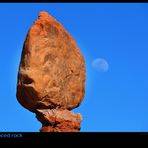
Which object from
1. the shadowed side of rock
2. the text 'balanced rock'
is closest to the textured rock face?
the text 'balanced rock'

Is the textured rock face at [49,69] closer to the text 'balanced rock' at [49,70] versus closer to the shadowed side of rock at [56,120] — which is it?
the text 'balanced rock' at [49,70]

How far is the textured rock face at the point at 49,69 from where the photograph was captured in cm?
1622

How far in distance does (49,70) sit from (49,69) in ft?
0.15

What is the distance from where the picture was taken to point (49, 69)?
55.2ft

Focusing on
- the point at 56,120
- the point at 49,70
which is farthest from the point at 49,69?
the point at 56,120

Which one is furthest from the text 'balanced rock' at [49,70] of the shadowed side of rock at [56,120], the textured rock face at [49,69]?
the shadowed side of rock at [56,120]

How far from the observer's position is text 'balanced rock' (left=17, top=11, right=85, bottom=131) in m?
16.2

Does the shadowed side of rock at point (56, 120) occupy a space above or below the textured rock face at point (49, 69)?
below

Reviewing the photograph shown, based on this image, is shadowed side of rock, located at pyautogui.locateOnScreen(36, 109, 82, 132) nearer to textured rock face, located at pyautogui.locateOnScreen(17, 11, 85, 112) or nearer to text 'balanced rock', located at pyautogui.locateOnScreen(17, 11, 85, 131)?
text 'balanced rock', located at pyautogui.locateOnScreen(17, 11, 85, 131)

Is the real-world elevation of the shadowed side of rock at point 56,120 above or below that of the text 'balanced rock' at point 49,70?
below

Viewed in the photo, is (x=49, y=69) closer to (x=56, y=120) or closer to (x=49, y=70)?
(x=49, y=70)

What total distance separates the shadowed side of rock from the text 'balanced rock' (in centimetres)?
10

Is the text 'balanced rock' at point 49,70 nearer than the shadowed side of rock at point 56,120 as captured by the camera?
Yes
